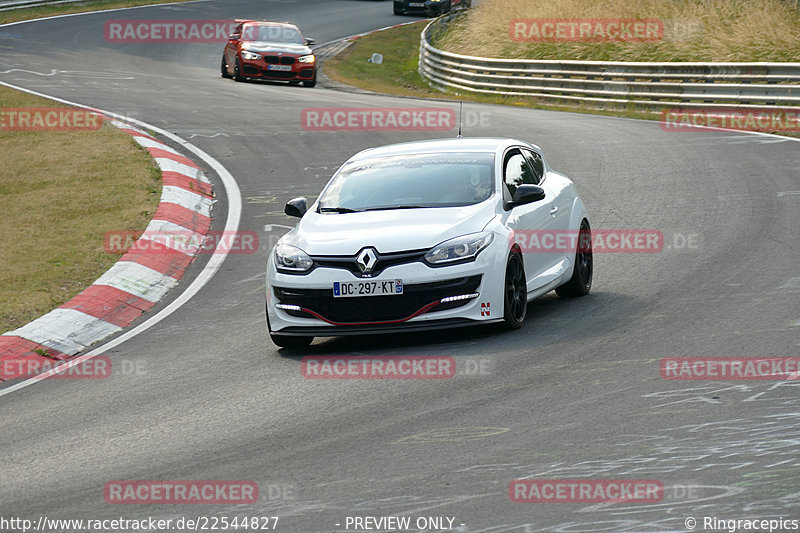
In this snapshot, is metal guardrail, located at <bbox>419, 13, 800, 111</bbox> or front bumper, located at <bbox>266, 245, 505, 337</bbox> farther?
metal guardrail, located at <bbox>419, 13, 800, 111</bbox>

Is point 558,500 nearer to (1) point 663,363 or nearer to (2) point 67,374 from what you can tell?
(1) point 663,363

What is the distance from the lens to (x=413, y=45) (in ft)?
151

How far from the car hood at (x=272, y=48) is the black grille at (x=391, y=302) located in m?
23.2

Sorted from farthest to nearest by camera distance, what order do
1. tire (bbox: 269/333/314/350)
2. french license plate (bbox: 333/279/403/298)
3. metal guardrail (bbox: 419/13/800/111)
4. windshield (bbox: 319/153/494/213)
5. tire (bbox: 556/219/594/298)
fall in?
metal guardrail (bbox: 419/13/800/111) → tire (bbox: 556/219/594/298) → windshield (bbox: 319/153/494/213) → tire (bbox: 269/333/314/350) → french license plate (bbox: 333/279/403/298)

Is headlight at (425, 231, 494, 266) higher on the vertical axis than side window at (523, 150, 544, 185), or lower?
lower

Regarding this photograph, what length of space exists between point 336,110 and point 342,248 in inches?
600

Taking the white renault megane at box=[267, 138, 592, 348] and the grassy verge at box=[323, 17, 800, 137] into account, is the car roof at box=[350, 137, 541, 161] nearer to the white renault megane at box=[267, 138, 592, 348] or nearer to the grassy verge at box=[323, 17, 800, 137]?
the white renault megane at box=[267, 138, 592, 348]

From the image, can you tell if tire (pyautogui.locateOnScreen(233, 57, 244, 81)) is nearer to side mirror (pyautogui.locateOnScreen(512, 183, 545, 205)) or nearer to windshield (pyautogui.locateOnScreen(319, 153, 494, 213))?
windshield (pyautogui.locateOnScreen(319, 153, 494, 213))

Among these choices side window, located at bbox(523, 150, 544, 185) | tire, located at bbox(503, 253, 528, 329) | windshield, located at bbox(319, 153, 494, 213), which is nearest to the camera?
tire, located at bbox(503, 253, 528, 329)

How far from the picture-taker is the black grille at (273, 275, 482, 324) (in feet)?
29.0

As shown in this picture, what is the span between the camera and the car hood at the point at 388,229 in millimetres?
8992

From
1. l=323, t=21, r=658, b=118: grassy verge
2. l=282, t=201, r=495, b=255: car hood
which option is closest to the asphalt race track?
l=282, t=201, r=495, b=255: car hood

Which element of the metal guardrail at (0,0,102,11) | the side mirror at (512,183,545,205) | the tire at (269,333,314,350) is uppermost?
the side mirror at (512,183,545,205)

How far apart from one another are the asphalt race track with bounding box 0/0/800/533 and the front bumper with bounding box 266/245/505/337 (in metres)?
0.23
